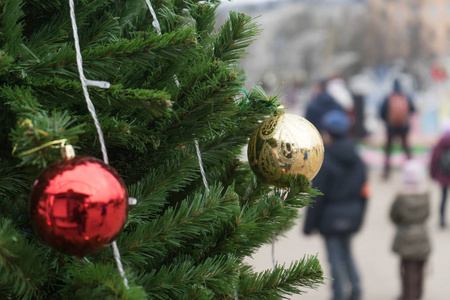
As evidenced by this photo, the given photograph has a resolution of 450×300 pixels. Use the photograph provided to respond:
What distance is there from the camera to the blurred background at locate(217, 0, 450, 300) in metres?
6.30

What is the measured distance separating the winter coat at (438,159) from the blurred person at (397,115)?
→ 3.14 metres

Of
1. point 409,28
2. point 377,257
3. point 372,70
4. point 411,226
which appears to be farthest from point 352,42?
point 411,226

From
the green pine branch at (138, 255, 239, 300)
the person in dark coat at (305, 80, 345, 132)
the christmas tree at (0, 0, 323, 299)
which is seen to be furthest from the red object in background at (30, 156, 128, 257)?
the person in dark coat at (305, 80, 345, 132)

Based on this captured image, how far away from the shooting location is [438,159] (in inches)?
270

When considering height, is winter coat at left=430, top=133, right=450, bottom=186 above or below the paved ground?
above

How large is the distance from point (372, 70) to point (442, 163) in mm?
20899

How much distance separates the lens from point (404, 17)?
28.2m

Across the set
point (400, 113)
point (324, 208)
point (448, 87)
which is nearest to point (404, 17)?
point (448, 87)

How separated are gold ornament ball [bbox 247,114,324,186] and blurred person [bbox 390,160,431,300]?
3651mm

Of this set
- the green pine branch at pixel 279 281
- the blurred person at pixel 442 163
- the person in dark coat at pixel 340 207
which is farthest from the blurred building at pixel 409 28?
the green pine branch at pixel 279 281

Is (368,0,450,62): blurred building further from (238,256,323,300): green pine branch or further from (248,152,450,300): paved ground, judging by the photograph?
(238,256,323,300): green pine branch

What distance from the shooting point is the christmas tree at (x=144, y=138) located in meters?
0.87

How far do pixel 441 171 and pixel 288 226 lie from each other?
5.91m

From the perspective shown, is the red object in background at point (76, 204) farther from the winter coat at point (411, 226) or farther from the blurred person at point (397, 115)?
the blurred person at point (397, 115)
